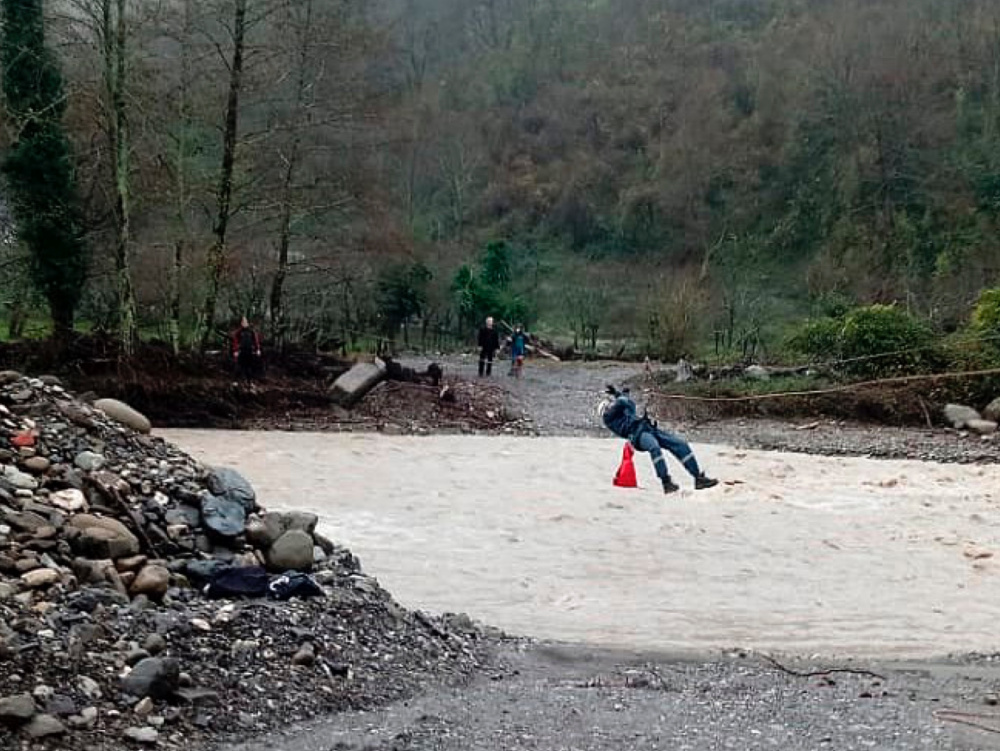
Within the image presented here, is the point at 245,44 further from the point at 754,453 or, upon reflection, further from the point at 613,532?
the point at 613,532

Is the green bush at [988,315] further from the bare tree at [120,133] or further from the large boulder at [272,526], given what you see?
the large boulder at [272,526]

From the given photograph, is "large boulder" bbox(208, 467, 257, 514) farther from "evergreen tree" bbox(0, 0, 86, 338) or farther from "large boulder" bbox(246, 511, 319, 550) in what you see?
"evergreen tree" bbox(0, 0, 86, 338)

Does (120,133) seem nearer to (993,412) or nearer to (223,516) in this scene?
(223,516)

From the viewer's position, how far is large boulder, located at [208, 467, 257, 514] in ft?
28.6

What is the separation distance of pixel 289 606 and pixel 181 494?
6.51ft

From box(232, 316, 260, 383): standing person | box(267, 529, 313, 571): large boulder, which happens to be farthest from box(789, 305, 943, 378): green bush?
box(267, 529, 313, 571): large boulder

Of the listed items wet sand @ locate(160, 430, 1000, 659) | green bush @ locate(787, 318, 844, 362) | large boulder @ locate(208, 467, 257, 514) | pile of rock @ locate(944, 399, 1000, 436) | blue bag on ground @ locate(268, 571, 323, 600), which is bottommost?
wet sand @ locate(160, 430, 1000, 659)

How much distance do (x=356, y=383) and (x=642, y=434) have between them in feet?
34.7

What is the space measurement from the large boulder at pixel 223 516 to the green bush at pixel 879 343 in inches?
668

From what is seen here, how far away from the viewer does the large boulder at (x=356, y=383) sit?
70.8ft

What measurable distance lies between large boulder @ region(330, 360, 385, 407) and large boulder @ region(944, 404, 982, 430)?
36.2 ft

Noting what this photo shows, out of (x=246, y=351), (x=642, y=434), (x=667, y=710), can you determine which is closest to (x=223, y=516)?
(x=667, y=710)

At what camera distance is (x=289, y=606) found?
6965 mm

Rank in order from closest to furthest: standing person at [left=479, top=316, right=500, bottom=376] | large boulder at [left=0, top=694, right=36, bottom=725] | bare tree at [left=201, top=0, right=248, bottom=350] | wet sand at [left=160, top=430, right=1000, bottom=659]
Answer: large boulder at [left=0, top=694, right=36, bottom=725]
wet sand at [left=160, top=430, right=1000, bottom=659]
bare tree at [left=201, top=0, right=248, bottom=350]
standing person at [left=479, top=316, right=500, bottom=376]
